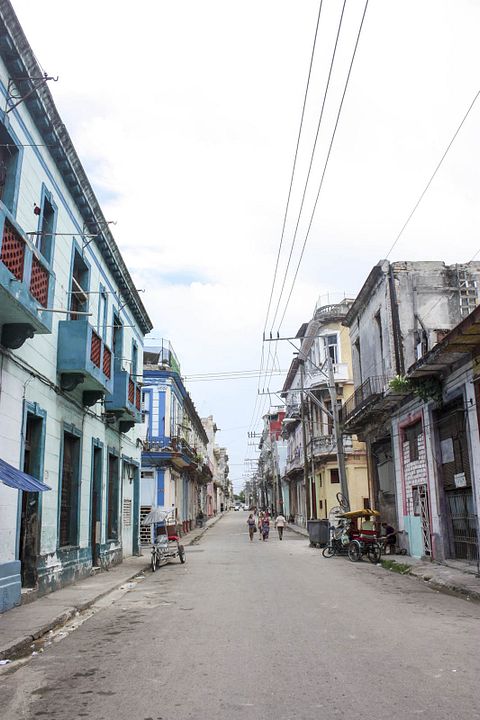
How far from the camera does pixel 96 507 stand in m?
16.3

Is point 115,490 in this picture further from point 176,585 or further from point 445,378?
point 445,378

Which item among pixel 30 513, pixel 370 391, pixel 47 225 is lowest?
pixel 30 513

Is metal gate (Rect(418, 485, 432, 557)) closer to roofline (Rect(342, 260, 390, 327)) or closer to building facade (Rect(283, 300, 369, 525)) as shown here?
roofline (Rect(342, 260, 390, 327))

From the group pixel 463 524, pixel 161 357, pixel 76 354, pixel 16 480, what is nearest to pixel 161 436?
pixel 161 357

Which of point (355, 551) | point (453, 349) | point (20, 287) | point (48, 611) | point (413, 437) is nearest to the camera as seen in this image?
point (20, 287)

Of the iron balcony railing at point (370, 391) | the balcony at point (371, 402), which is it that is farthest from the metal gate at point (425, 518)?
the iron balcony railing at point (370, 391)

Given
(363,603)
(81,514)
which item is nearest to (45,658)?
(363,603)

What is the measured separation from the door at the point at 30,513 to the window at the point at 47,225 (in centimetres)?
334

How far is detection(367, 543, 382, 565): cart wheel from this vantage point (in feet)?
59.5

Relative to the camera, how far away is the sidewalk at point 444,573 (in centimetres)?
1181

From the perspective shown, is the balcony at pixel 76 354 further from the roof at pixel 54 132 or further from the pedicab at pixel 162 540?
the pedicab at pixel 162 540

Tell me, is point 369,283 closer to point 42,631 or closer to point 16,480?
point 16,480

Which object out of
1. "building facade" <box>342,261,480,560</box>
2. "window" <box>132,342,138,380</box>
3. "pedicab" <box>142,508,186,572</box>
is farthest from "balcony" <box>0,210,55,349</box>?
"window" <box>132,342,138,380</box>

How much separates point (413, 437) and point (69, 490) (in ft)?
34.7
